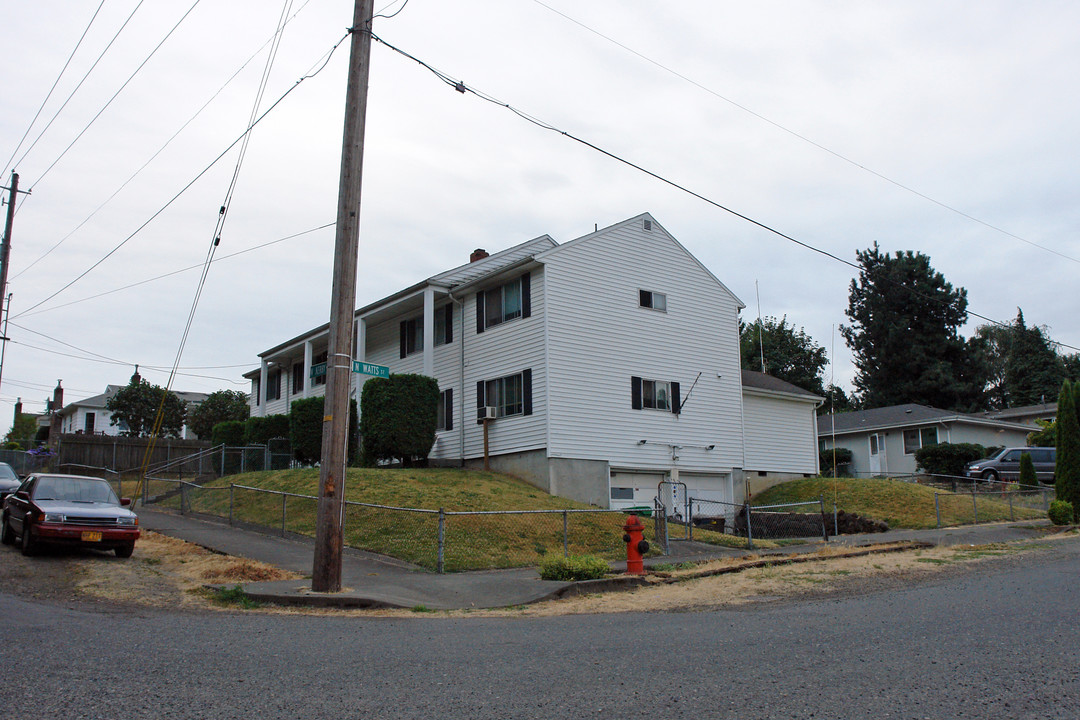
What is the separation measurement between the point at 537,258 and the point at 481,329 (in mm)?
3509

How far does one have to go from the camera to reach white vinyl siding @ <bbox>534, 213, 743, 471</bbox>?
25.3 meters

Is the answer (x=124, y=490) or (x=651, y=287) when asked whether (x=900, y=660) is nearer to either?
(x=651, y=287)

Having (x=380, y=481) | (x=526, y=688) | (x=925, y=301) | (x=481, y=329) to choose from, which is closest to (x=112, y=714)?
(x=526, y=688)

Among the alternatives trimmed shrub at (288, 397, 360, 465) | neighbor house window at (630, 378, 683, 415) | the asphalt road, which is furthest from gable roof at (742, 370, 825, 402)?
the asphalt road

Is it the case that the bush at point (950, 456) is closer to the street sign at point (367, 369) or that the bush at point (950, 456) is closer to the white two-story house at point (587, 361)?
the white two-story house at point (587, 361)

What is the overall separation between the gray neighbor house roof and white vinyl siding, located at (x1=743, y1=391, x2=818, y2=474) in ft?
25.4

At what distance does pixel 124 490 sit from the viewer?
29828 millimetres

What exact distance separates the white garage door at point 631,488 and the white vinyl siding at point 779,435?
5.46m

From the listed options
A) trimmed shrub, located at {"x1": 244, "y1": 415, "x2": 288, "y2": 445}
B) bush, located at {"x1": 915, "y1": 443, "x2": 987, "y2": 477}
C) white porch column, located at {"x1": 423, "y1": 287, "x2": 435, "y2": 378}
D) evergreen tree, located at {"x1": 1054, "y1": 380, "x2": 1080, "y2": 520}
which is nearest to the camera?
evergreen tree, located at {"x1": 1054, "y1": 380, "x2": 1080, "y2": 520}

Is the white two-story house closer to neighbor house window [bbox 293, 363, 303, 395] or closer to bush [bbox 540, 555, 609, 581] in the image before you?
neighbor house window [bbox 293, 363, 303, 395]

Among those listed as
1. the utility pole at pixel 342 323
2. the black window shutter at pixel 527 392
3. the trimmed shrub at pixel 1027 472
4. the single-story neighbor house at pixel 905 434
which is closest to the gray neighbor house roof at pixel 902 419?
the single-story neighbor house at pixel 905 434

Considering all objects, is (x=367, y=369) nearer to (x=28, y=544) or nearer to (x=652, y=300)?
(x=28, y=544)

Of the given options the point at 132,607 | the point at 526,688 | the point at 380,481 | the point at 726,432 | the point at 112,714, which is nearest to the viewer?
the point at 112,714

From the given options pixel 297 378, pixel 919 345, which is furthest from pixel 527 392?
pixel 919 345
